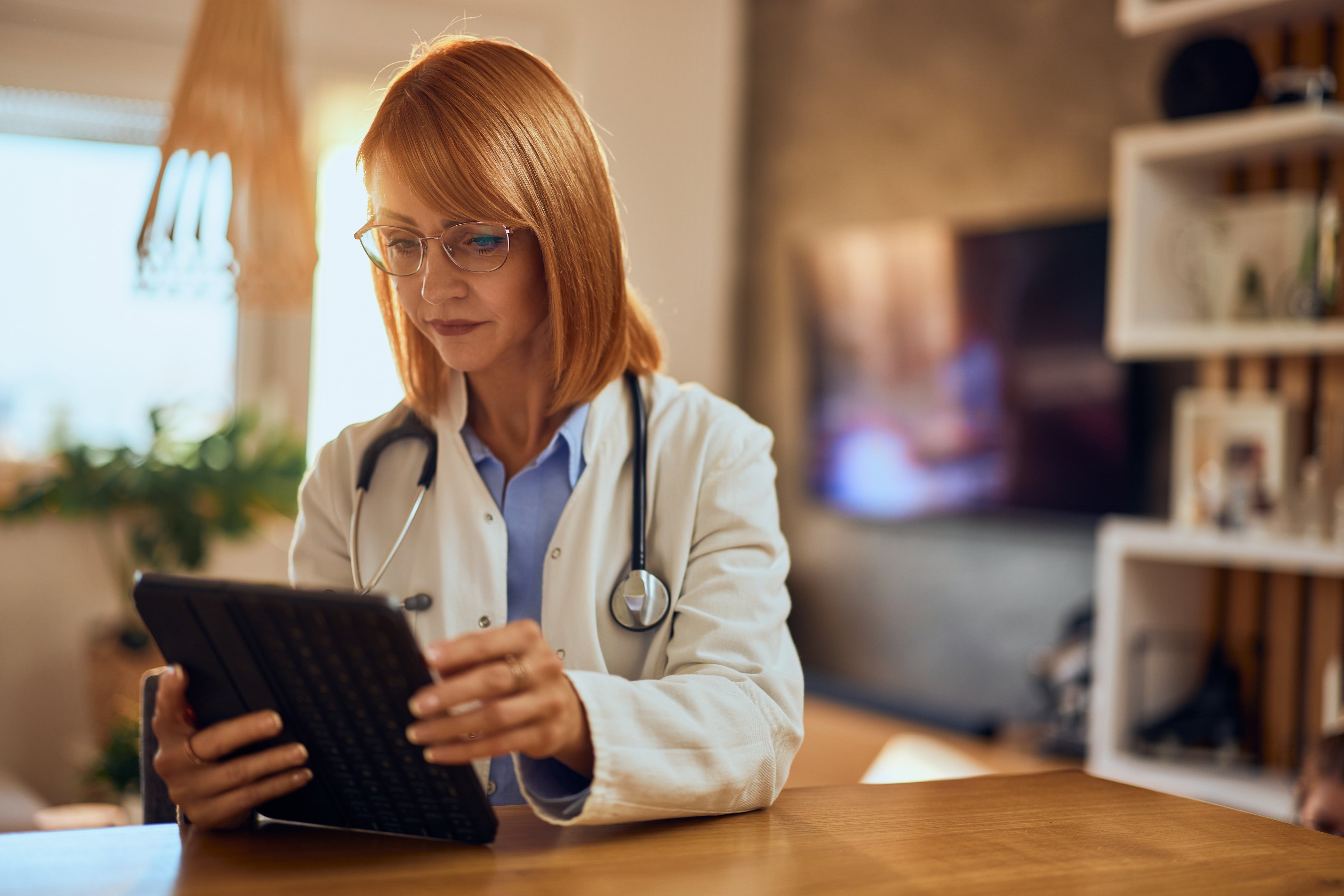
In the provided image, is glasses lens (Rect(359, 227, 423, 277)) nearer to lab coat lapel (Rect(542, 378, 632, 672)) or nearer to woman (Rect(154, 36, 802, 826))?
woman (Rect(154, 36, 802, 826))

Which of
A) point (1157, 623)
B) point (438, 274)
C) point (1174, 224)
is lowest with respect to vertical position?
point (1157, 623)

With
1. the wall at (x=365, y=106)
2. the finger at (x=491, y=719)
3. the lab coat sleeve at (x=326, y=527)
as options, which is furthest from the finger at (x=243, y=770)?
the wall at (x=365, y=106)

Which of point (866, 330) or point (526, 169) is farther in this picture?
point (866, 330)

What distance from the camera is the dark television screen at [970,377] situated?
3.49 m

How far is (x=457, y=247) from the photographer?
1060 millimetres

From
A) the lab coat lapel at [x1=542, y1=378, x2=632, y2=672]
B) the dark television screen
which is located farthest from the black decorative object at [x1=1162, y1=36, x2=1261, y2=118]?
the lab coat lapel at [x1=542, y1=378, x2=632, y2=672]

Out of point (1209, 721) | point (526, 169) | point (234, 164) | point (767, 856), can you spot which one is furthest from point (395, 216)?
point (1209, 721)

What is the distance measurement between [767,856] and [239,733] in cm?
37

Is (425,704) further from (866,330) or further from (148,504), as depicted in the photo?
(866,330)

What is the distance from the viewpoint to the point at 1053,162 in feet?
12.1

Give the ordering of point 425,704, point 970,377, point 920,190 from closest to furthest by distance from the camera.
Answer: point 425,704 < point 970,377 < point 920,190

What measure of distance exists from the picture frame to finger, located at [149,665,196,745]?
2.19 m

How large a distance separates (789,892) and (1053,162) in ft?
11.0

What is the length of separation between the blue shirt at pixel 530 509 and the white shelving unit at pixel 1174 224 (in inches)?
68.6
